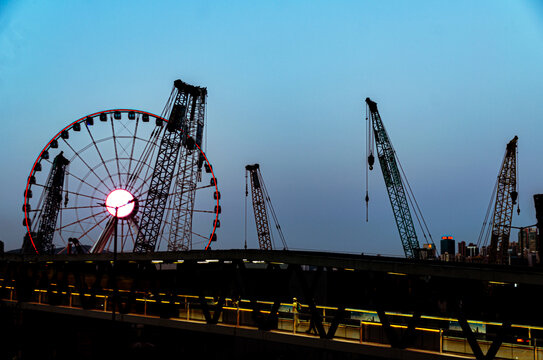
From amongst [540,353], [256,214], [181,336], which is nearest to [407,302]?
[181,336]

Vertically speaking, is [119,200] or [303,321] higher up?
[119,200]

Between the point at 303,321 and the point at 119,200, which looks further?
the point at 119,200

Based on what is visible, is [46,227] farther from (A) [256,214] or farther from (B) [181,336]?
(B) [181,336]

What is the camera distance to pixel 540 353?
2209 cm

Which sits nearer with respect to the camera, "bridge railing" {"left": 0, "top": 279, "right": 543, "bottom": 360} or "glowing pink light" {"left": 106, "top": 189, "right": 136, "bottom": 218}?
"bridge railing" {"left": 0, "top": 279, "right": 543, "bottom": 360}

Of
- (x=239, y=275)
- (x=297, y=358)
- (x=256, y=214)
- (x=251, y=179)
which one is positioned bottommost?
(x=297, y=358)

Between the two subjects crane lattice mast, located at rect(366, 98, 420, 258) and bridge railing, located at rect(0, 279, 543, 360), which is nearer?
bridge railing, located at rect(0, 279, 543, 360)

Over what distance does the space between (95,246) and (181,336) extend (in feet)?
49.7

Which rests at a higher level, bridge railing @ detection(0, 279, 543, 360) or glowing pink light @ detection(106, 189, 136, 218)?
glowing pink light @ detection(106, 189, 136, 218)

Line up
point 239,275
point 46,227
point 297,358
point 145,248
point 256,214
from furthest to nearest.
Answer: point 256,214
point 46,227
point 145,248
point 297,358
point 239,275

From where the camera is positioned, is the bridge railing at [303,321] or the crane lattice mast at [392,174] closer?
the bridge railing at [303,321]

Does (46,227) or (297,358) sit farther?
(46,227)

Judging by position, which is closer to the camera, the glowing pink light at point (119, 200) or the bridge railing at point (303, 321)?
the bridge railing at point (303, 321)

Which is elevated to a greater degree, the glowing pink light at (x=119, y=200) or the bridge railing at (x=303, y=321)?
the glowing pink light at (x=119, y=200)
